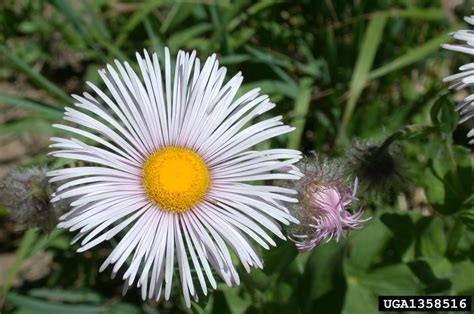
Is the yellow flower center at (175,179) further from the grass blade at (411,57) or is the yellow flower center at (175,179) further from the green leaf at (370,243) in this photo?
the grass blade at (411,57)

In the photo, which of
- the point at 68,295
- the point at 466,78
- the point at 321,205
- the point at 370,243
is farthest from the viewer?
the point at 68,295

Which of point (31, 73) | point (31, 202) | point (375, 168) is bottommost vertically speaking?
point (31, 202)

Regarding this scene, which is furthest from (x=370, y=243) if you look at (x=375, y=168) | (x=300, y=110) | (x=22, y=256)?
(x=22, y=256)

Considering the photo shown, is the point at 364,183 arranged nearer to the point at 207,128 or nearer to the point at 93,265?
the point at 207,128

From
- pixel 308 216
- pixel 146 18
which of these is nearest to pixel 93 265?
pixel 146 18

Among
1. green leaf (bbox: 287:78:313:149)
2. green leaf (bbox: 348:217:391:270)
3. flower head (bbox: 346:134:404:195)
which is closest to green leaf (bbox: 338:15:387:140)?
green leaf (bbox: 287:78:313:149)

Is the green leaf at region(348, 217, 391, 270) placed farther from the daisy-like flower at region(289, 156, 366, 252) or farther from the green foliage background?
the daisy-like flower at region(289, 156, 366, 252)

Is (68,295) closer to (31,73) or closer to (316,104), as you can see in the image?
(31,73)

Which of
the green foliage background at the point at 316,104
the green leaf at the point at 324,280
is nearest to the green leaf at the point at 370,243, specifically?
the green foliage background at the point at 316,104
